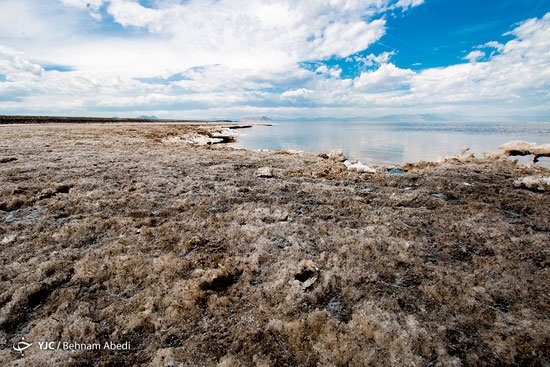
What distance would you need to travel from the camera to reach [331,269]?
3.22 m

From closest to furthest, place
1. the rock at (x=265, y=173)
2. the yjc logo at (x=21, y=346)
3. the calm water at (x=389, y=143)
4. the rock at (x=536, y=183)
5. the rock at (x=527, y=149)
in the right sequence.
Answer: the yjc logo at (x=21, y=346), the rock at (x=536, y=183), the rock at (x=265, y=173), the rock at (x=527, y=149), the calm water at (x=389, y=143)

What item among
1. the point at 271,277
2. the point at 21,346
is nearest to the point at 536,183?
the point at 271,277

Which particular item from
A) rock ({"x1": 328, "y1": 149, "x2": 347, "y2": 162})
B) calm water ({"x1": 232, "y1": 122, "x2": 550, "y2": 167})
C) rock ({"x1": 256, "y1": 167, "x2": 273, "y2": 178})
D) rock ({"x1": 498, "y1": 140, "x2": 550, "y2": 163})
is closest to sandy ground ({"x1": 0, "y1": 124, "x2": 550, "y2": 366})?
rock ({"x1": 256, "y1": 167, "x2": 273, "y2": 178})

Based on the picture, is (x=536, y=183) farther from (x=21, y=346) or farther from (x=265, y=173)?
(x=21, y=346)

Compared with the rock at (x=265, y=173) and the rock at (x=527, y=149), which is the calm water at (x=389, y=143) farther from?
the rock at (x=265, y=173)

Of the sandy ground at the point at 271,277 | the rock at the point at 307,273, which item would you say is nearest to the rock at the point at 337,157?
the sandy ground at the point at 271,277

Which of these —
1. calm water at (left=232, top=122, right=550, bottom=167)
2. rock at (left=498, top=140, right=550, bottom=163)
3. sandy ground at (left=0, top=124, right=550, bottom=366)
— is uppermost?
sandy ground at (left=0, top=124, right=550, bottom=366)

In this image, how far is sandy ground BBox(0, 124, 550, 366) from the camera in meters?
2.19

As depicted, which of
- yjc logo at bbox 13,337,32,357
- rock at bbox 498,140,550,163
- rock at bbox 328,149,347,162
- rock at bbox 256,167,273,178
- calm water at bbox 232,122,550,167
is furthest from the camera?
calm water at bbox 232,122,550,167

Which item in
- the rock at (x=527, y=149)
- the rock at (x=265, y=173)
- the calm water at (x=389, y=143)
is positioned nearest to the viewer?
the rock at (x=265, y=173)

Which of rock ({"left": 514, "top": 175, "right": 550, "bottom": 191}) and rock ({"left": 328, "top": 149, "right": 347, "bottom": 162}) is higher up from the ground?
rock ({"left": 514, "top": 175, "right": 550, "bottom": 191})

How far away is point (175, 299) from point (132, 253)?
119cm

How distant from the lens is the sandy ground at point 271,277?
2.19 m

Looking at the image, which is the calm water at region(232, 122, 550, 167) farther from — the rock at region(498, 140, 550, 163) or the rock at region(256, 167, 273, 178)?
the rock at region(256, 167, 273, 178)
